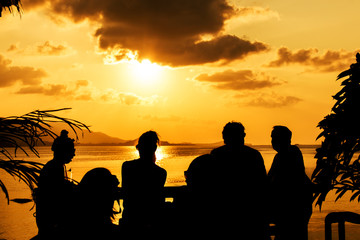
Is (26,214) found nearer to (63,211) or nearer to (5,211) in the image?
(5,211)

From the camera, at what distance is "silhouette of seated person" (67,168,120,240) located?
2.48 m

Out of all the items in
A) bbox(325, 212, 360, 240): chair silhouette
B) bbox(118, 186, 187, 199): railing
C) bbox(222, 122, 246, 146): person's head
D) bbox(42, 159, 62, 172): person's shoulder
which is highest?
bbox(222, 122, 246, 146): person's head

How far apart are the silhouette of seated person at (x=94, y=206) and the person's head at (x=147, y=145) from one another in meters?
1.11

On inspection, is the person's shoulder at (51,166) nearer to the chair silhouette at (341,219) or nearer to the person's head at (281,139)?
the person's head at (281,139)

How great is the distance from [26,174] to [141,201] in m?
1.55

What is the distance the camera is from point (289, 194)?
4.06m

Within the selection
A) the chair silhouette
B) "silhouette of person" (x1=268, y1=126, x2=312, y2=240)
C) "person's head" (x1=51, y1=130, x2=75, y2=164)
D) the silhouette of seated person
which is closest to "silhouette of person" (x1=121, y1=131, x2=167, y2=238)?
"person's head" (x1=51, y1=130, x2=75, y2=164)

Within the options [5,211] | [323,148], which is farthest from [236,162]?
[5,211]

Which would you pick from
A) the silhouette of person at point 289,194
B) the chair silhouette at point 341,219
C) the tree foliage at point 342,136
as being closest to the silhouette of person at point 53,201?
the chair silhouette at point 341,219

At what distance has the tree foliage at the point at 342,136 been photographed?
16.1 ft

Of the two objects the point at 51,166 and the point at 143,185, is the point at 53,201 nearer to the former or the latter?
the point at 51,166

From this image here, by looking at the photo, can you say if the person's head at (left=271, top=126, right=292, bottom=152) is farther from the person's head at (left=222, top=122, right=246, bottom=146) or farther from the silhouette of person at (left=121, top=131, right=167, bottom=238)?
the silhouette of person at (left=121, top=131, right=167, bottom=238)

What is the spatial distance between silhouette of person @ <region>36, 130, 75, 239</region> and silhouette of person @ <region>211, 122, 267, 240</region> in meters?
1.17

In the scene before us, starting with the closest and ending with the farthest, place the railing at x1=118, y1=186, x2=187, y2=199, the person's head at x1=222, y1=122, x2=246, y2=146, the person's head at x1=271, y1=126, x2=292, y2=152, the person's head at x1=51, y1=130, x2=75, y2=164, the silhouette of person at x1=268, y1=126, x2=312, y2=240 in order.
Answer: the person's head at x1=222, y1=122, x2=246, y2=146, the person's head at x1=51, y1=130, x2=75, y2=164, the railing at x1=118, y1=186, x2=187, y2=199, the silhouette of person at x1=268, y1=126, x2=312, y2=240, the person's head at x1=271, y1=126, x2=292, y2=152
